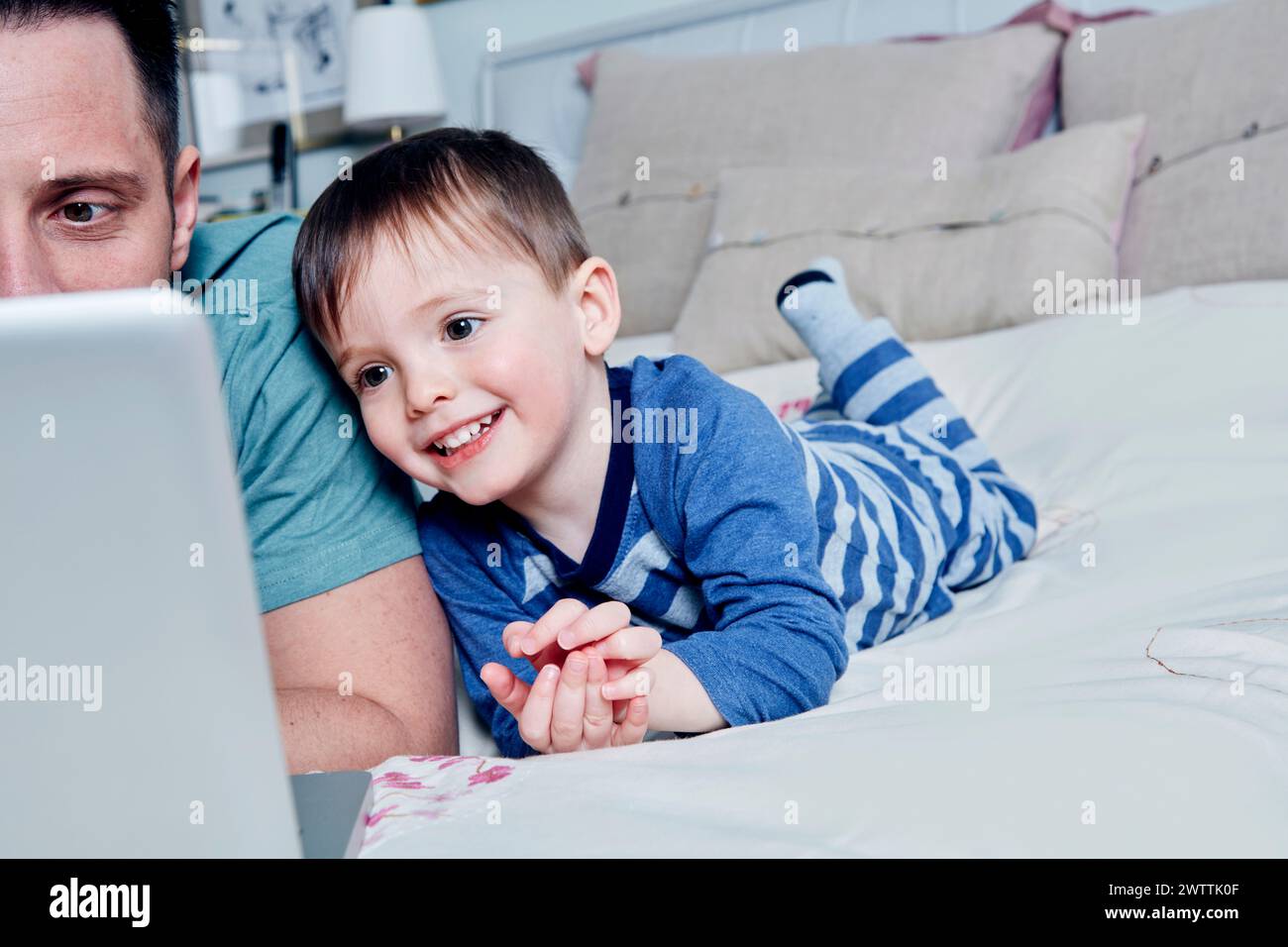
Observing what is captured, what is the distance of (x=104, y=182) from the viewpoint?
3.05ft

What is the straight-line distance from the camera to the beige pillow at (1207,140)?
160 centimetres

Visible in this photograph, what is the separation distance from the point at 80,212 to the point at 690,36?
81.2 inches

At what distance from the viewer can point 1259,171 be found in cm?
161

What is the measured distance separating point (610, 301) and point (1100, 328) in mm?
771

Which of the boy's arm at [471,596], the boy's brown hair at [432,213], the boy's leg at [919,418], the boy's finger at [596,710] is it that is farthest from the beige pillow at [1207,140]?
the boy's finger at [596,710]

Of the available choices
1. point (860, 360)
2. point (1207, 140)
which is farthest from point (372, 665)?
point (1207, 140)

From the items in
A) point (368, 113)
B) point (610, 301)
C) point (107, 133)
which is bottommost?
point (610, 301)

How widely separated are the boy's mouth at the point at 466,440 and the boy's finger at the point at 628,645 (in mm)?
263

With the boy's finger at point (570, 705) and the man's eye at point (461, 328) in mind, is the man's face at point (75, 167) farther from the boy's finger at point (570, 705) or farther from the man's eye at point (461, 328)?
the boy's finger at point (570, 705)

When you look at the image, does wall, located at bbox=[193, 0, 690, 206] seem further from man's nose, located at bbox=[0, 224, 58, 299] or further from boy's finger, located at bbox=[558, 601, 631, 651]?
boy's finger, located at bbox=[558, 601, 631, 651]

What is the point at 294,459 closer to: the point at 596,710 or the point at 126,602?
the point at 596,710

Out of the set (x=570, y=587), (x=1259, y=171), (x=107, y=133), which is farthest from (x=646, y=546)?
(x=1259, y=171)

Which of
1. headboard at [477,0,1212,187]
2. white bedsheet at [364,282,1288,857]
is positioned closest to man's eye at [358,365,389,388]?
white bedsheet at [364,282,1288,857]

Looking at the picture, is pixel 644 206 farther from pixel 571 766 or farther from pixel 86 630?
pixel 86 630
